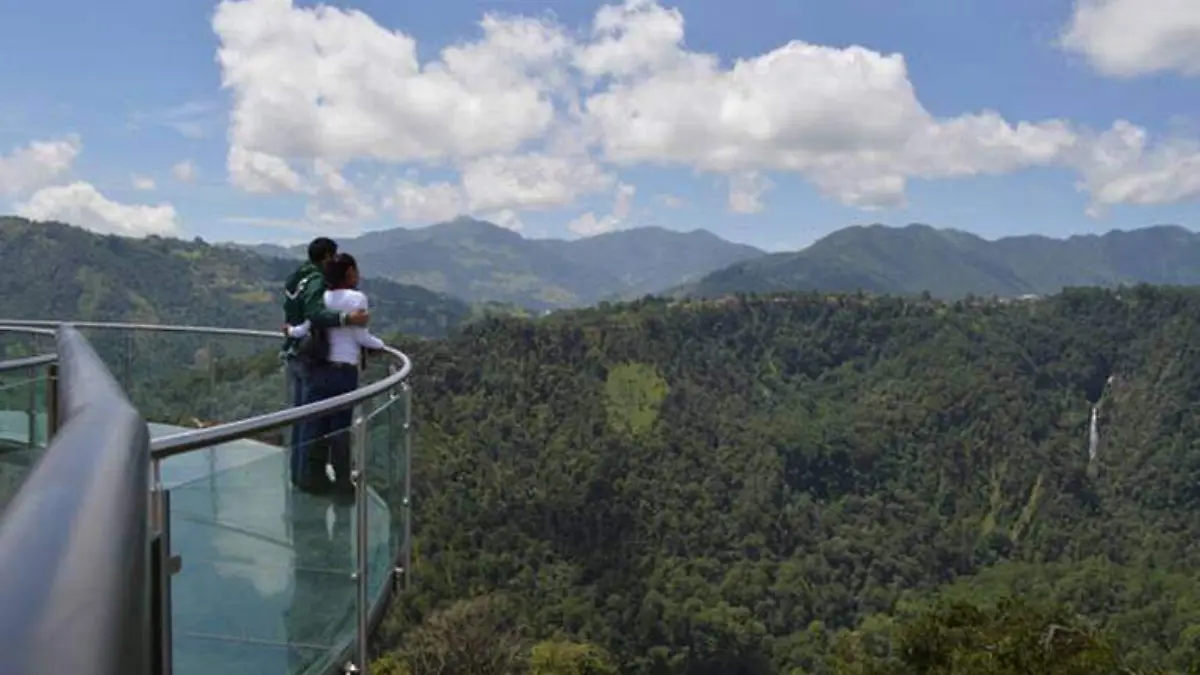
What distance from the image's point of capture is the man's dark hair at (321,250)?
608 centimetres

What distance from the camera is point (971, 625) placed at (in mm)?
19656

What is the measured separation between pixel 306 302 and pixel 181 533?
372 centimetres

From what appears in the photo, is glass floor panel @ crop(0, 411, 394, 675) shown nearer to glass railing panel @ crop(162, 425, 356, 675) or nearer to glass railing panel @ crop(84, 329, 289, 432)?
glass railing panel @ crop(162, 425, 356, 675)

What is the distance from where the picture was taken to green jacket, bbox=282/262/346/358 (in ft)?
18.6

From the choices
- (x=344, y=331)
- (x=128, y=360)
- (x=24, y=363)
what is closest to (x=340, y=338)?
(x=344, y=331)

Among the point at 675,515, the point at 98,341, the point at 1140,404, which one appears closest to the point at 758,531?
the point at 675,515

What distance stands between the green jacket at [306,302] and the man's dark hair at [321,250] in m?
0.04

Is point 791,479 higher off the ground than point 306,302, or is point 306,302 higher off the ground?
point 306,302

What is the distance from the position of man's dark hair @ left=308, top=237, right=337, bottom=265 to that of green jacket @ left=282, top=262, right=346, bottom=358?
4 cm

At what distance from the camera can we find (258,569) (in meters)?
2.89

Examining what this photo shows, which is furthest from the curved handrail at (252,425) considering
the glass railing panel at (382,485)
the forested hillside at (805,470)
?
the forested hillside at (805,470)

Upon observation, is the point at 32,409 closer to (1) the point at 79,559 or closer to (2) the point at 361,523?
(2) the point at 361,523

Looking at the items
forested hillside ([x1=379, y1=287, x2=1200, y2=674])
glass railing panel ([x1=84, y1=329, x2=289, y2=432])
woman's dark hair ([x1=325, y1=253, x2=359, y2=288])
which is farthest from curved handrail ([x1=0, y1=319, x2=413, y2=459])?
forested hillside ([x1=379, y1=287, x2=1200, y2=674])

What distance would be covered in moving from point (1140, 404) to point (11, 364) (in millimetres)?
149906
